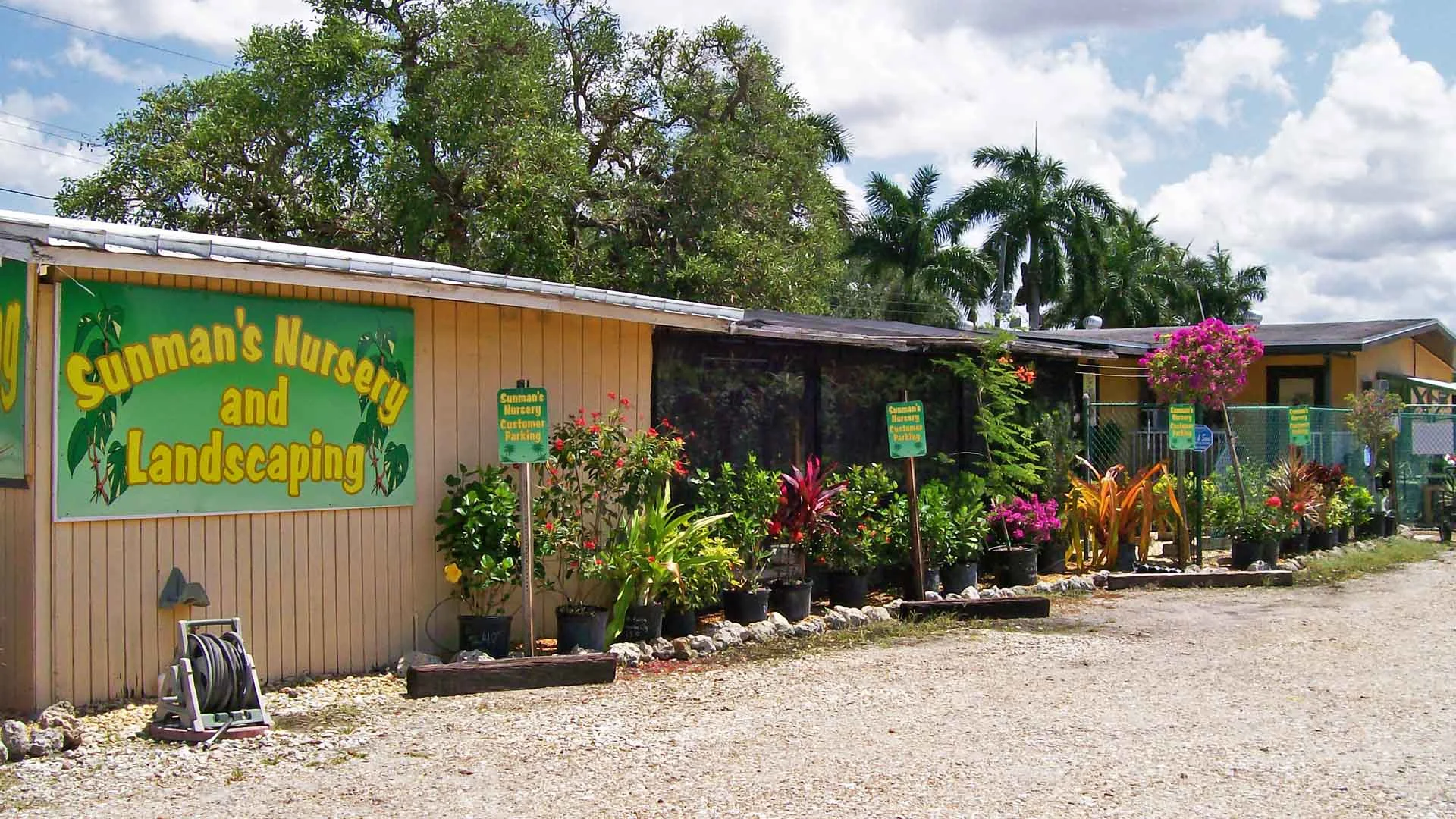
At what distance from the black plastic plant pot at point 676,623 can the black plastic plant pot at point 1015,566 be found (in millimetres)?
3822

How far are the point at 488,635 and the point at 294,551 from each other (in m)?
1.32

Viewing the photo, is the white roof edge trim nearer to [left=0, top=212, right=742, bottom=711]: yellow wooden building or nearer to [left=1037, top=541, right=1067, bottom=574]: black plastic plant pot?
[left=0, top=212, right=742, bottom=711]: yellow wooden building

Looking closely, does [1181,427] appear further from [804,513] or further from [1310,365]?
[1310,365]

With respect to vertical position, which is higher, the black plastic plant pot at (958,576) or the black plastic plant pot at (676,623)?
the black plastic plant pot at (958,576)

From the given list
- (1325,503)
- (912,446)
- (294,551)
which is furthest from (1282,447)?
(294,551)

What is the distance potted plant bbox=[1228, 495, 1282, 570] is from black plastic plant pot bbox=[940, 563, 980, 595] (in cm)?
372

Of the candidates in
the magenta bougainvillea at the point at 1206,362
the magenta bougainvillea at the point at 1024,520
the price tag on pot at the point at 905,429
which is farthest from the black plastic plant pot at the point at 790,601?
the magenta bougainvillea at the point at 1206,362

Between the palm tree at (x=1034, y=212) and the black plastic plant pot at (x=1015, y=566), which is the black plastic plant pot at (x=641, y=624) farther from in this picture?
the palm tree at (x=1034, y=212)

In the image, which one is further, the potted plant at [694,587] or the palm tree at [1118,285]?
the palm tree at [1118,285]

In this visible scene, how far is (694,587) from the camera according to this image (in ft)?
29.8

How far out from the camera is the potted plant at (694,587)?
9.02 m

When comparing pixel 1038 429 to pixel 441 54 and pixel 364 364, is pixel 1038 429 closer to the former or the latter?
pixel 364 364

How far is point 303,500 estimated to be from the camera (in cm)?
782

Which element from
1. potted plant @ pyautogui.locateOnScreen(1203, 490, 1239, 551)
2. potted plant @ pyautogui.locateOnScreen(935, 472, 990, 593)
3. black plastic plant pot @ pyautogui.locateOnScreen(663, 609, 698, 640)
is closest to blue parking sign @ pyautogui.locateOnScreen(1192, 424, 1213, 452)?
potted plant @ pyautogui.locateOnScreen(1203, 490, 1239, 551)
